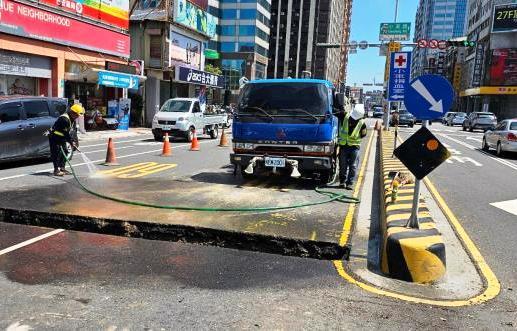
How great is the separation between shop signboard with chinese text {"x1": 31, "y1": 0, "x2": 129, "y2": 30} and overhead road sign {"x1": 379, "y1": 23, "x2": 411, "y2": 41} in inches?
649

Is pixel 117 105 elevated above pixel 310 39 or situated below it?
below

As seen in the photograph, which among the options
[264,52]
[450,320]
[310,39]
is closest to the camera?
[450,320]

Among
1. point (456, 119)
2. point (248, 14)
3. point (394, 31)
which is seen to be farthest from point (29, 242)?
point (248, 14)

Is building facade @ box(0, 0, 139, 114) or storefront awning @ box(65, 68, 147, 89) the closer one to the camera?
building facade @ box(0, 0, 139, 114)

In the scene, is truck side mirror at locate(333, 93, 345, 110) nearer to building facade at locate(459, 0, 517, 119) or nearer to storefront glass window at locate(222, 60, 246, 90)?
building facade at locate(459, 0, 517, 119)

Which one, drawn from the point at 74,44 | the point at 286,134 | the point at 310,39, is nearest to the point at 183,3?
the point at 74,44

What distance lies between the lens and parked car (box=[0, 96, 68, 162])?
11516 millimetres

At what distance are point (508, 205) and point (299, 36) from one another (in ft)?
400

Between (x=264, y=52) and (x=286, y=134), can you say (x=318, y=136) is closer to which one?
(x=286, y=134)

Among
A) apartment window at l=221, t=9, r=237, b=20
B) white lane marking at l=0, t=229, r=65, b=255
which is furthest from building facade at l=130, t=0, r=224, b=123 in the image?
apartment window at l=221, t=9, r=237, b=20

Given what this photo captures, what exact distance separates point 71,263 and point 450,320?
12.5 feet

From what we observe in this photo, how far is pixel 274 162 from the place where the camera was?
31.6 feet

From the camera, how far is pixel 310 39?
12825 cm

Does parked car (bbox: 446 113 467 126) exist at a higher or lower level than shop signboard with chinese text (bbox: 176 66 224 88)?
lower
